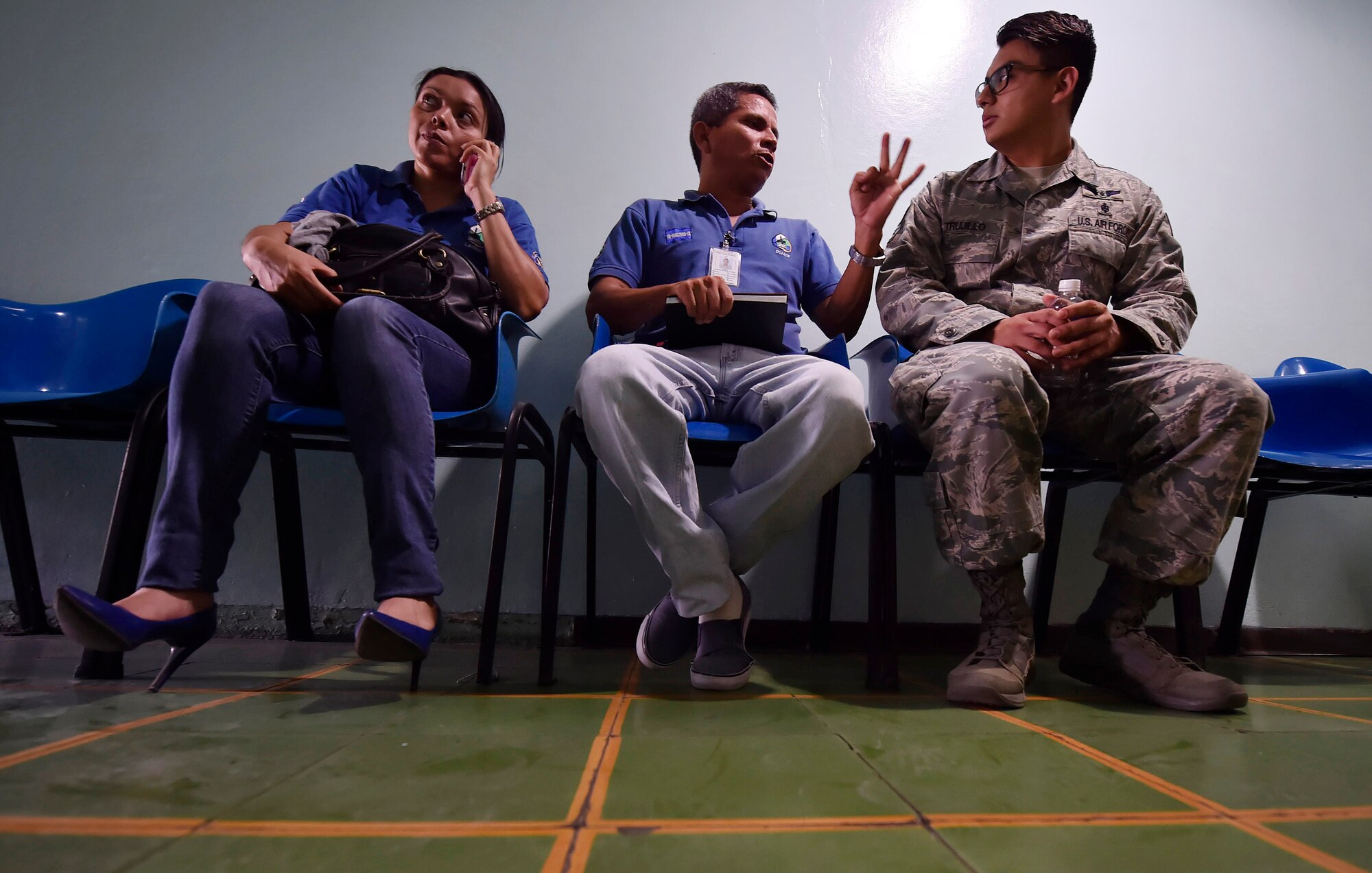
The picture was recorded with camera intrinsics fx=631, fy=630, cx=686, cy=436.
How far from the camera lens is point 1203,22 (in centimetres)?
192

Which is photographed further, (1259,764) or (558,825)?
(1259,764)

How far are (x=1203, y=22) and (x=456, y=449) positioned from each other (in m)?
2.50

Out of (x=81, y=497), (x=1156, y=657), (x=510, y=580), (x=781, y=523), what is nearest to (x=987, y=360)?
(x=781, y=523)

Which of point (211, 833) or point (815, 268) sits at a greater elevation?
point (815, 268)

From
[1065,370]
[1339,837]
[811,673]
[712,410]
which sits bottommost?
[811,673]

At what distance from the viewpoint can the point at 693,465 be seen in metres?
1.07

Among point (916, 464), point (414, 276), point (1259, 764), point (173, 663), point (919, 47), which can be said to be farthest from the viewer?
point (919, 47)

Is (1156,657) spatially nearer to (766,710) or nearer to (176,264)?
(766,710)

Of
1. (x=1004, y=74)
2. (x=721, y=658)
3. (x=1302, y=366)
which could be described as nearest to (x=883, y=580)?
(x=721, y=658)

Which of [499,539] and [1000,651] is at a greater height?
[499,539]

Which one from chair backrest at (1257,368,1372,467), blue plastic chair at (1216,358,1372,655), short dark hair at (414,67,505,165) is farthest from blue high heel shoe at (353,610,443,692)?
chair backrest at (1257,368,1372,467)

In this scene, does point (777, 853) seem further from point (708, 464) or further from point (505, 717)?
point (708, 464)

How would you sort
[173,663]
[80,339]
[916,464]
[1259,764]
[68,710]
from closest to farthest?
[1259,764] < [68,710] < [173,663] < [916,464] < [80,339]

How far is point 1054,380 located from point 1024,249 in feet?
1.00
